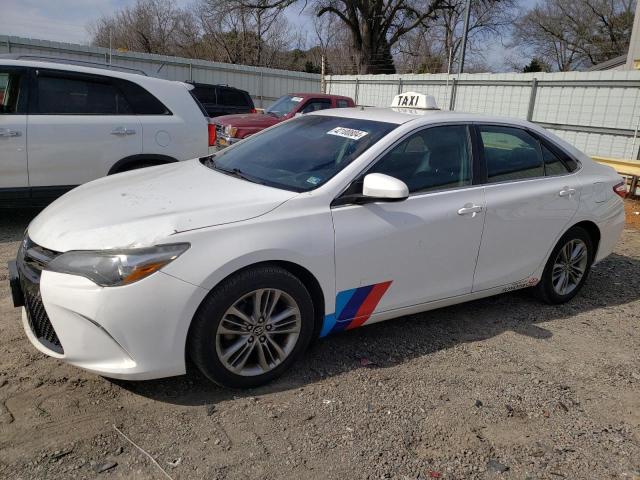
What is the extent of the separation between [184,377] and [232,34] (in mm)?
39486

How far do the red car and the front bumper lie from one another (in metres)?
7.73

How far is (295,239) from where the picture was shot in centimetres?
307

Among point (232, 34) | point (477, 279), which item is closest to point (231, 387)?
point (477, 279)

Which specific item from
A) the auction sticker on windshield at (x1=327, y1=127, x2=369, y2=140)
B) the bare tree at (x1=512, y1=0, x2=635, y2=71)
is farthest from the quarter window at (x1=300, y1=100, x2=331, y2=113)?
the bare tree at (x1=512, y1=0, x2=635, y2=71)

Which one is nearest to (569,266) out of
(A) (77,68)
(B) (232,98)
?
(A) (77,68)

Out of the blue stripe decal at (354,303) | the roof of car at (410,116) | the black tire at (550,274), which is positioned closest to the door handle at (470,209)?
the roof of car at (410,116)

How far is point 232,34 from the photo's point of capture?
39156 millimetres

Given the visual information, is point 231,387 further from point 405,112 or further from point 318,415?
point 405,112

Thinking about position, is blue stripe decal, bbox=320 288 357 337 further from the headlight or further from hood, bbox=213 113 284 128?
hood, bbox=213 113 284 128

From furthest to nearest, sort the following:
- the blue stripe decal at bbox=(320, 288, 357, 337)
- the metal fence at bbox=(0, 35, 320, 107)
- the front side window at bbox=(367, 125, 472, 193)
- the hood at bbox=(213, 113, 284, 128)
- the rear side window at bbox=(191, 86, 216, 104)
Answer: the metal fence at bbox=(0, 35, 320, 107), the rear side window at bbox=(191, 86, 216, 104), the hood at bbox=(213, 113, 284, 128), the front side window at bbox=(367, 125, 472, 193), the blue stripe decal at bbox=(320, 288, 357, 337)

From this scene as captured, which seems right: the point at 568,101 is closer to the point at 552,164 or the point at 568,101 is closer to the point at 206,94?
the point at 206,94

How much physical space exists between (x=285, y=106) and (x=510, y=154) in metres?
9.30

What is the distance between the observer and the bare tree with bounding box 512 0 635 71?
41.6 metres

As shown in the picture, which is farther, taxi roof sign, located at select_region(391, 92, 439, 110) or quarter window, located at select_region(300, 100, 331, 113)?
quarter window, located at select_region(300, 100, 331, 113)
